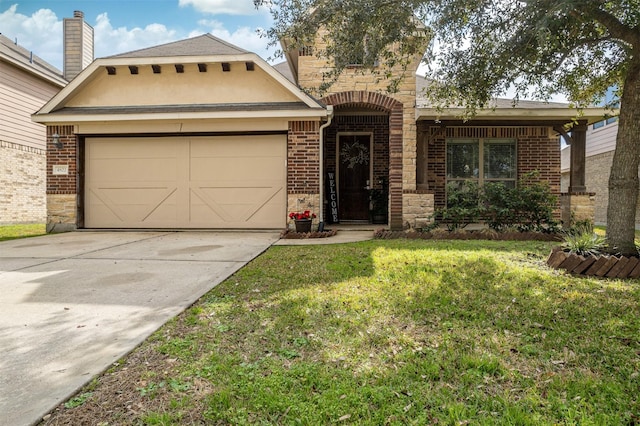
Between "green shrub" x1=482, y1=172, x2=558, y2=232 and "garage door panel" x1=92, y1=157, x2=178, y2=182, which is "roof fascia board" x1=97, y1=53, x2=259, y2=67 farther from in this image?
"green shrub" x1=482, y1=172, x2=558, y2=232

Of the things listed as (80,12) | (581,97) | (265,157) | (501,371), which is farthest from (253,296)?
(80,12)

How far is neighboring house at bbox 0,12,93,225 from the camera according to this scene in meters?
11.6

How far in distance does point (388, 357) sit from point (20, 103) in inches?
572

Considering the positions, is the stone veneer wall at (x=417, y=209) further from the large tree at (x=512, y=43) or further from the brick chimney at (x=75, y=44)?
the brick chimney at (x=75, y=44)

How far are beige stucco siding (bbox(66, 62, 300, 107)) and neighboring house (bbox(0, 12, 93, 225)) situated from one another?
166 inches

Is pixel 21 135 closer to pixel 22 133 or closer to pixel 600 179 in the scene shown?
pixel 22 133

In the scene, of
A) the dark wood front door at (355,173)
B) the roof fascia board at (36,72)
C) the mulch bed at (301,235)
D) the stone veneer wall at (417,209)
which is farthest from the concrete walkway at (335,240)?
the roof fascia board at (36,72)

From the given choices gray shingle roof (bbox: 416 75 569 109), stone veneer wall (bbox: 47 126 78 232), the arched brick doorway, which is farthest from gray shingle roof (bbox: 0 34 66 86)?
gray shingle roof (bbox: 416 75 569 109)

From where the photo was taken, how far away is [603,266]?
450 centimetres

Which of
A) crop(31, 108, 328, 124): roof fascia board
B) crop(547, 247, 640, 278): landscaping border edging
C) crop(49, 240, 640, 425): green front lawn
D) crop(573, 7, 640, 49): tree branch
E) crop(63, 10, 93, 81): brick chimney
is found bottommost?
crop(49, 240, 640, 425): green front lawn

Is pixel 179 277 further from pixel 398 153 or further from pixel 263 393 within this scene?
pixel 398 153

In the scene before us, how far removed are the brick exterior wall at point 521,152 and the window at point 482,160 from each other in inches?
7.7

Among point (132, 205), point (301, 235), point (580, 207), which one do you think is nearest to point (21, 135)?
point (132, 205)

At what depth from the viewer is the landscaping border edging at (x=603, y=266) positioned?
4441mm
